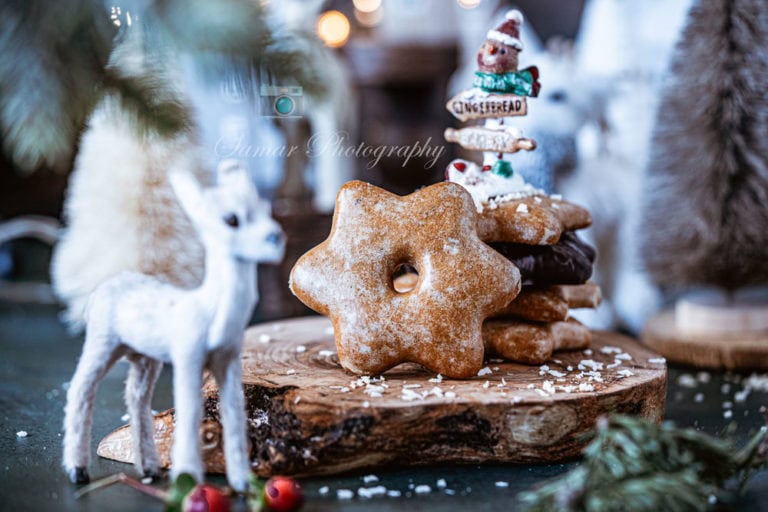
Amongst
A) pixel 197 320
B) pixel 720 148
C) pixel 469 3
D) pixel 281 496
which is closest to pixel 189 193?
pixel 197 320

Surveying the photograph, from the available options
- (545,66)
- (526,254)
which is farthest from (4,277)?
(526,254)

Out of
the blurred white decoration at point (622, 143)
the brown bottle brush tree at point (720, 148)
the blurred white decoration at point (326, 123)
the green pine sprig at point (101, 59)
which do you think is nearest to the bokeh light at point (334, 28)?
the blurred white decoration at point (326, 123)

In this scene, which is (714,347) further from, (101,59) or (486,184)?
(101,59)

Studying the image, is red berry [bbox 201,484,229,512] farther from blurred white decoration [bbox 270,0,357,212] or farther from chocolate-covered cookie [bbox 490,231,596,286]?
blurred white decoration [bbox 270,0,357,212]

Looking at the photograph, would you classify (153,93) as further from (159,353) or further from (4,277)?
(4,277)

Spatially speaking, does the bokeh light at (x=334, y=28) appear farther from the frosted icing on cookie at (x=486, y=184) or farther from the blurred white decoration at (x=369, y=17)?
the frosted icing on cookie at (x=486, y=184)
